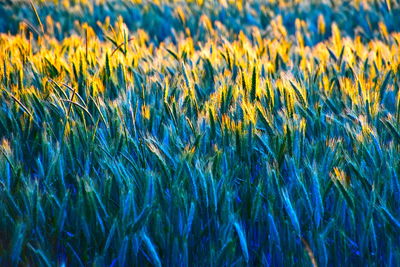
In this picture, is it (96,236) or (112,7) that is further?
(112,7)

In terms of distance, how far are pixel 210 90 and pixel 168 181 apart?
2.36 feet

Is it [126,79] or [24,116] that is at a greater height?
[126,79]

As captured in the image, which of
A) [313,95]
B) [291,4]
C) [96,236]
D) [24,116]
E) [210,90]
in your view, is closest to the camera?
[96,236]

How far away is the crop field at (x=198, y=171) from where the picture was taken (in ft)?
4.38

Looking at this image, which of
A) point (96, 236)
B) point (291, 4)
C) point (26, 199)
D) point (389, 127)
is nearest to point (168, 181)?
point (96, 236)

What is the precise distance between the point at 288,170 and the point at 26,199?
2.27 ft

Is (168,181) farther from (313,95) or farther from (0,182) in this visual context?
(313,95)

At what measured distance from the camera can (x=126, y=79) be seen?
2.09 metres

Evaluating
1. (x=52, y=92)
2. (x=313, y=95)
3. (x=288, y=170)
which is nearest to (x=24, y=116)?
(x=52, y=92)

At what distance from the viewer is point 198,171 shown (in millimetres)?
1400

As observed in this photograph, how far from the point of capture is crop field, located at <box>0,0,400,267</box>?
4.38 ft

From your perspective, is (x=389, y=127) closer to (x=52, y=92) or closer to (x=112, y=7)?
(x=52, y=92)

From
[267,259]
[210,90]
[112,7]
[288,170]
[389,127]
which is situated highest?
[112,7]

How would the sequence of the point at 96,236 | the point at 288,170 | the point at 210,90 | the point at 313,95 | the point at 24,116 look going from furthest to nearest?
1. the point at 210,90
2. the point at 313,95
3. the point at 24,116
4. the point at 288,170
5. the point at 96,236
